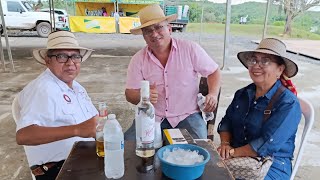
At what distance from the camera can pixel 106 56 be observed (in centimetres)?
888

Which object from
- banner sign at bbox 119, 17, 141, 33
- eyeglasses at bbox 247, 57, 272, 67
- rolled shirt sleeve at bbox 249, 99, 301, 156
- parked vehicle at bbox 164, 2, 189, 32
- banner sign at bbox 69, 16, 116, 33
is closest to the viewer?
rolled shirt sleeve at bbox 249, 99, 301, 156

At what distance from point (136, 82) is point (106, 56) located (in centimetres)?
689

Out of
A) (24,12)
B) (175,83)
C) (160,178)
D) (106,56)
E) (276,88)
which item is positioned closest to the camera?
(160,178)

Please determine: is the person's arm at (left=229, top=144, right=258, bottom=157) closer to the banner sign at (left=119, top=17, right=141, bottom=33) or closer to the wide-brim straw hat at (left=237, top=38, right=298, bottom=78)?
the wide-brim straw hat at (left=237, top=38, right=298, bottom=78)

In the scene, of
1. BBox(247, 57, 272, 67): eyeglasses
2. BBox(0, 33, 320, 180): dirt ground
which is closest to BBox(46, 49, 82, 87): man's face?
BBox(247, 57, 272, 67): eyeglasses

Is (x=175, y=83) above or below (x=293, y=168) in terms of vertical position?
above

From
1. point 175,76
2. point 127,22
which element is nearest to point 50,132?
point 175,76

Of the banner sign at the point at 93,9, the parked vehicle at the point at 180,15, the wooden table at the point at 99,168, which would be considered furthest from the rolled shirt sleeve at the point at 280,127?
the parked vehicle at the point at 180,15

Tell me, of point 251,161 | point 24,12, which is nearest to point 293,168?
Result: point 251,161

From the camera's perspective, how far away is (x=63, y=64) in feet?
5.38

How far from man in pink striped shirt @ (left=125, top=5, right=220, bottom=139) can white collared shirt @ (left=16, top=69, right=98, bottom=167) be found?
2.06 ft

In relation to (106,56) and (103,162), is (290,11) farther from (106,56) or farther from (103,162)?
(103,162)

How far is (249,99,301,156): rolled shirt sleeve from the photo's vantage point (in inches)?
63.8

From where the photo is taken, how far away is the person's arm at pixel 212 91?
2089 mm
